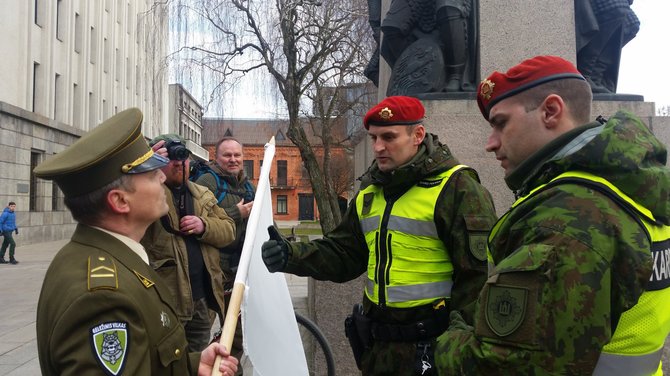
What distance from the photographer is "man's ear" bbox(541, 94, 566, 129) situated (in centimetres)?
158

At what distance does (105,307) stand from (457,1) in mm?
3810

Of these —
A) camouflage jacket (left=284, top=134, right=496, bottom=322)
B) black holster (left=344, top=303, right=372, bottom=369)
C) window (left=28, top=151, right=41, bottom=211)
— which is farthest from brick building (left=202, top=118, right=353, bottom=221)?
black holster (left=344, top=303, right=372, bottom=369)

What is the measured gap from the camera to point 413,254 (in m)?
2.62

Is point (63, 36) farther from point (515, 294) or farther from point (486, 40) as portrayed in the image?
point (515, 294)

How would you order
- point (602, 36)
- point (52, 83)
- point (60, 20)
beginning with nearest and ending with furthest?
point (602, 36) < point (52, 83) < point (60, 20)

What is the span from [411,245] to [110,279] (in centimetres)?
139

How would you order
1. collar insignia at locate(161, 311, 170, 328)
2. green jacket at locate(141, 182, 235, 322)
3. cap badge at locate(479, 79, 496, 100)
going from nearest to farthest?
cap badge at locate(479, 79, 496, 100) → collar insignia at locate(161, 311, 170, 328) → green jacket at locate(141, 182, 235, 322)

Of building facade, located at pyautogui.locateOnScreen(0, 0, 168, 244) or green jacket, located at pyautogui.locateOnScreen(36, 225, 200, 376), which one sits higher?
building facade, located at pyautogui.locateOnScreen(0, 0, 168, 244)

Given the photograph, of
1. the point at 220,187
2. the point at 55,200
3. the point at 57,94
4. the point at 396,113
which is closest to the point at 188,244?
the point at 220,187

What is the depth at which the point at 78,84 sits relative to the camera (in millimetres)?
26562

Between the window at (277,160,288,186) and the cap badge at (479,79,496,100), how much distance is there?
204 ft

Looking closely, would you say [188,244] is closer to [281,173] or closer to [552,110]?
[552,110]

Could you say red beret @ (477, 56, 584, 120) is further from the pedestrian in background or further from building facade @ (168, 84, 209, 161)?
building facade @ (168, 84, 209, 161)

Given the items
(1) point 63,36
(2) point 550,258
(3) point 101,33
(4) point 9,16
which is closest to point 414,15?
(2) point 550,258
